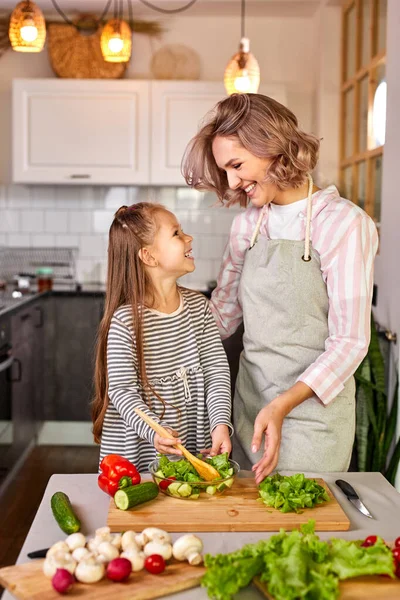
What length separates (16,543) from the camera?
3.53m

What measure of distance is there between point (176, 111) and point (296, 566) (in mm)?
4462

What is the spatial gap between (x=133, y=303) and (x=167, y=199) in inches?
149

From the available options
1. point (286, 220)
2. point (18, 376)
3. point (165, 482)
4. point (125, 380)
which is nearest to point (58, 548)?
point (165, 482)

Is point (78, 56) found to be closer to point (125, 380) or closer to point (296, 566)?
point (125, 380)

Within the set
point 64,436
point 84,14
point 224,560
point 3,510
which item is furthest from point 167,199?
point 224,560

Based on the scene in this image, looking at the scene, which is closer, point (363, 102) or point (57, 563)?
point (57, 563)

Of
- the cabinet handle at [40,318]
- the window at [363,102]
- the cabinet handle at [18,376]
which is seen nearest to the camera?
the window at [363,102]

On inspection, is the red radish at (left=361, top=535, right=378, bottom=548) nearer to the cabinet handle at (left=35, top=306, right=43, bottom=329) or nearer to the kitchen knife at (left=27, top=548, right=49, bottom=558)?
the kitchen knife at (left=27, top=548, right=49, bottom=558)

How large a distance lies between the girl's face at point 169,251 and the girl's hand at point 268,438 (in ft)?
1.74

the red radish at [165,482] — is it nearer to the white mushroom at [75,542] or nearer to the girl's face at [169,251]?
the white mushroom at [75,542]

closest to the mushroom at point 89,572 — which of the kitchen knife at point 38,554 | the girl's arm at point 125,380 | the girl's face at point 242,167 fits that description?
the kitchen knife at point 38,554

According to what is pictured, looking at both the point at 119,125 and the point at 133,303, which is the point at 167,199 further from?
the point at 133,303

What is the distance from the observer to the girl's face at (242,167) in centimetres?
190

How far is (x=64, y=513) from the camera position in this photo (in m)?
1.46
